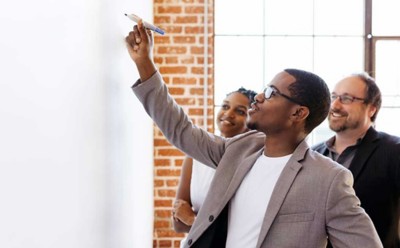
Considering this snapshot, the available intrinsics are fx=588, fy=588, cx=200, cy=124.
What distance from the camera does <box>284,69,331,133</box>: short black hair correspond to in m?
1.90

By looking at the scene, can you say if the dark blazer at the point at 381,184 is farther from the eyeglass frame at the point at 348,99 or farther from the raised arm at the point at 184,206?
the raised arm at the point at 184,206

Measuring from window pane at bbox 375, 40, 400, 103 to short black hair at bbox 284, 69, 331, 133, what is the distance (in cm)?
266

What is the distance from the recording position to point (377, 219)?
2521 millimetres

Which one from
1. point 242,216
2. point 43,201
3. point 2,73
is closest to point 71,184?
point 43,201

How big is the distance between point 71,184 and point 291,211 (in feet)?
2.21

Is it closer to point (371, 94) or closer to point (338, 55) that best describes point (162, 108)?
point (371, 94)

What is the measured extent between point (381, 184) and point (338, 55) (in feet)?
6.93

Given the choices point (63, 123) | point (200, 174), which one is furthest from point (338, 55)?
point (63, 123)

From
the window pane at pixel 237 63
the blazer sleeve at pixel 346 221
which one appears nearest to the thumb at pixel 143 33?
the blazer sleeve at pixel 346 221

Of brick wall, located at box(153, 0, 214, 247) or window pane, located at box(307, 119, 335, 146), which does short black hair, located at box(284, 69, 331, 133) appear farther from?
window pane, located at box(307, 119, 335, 146)

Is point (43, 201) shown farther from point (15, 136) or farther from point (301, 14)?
point (301, 14)

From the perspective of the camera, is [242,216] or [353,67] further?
[353,67]

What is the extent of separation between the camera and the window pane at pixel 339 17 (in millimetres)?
4441

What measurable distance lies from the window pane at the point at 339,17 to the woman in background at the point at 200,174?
6.48 ft
